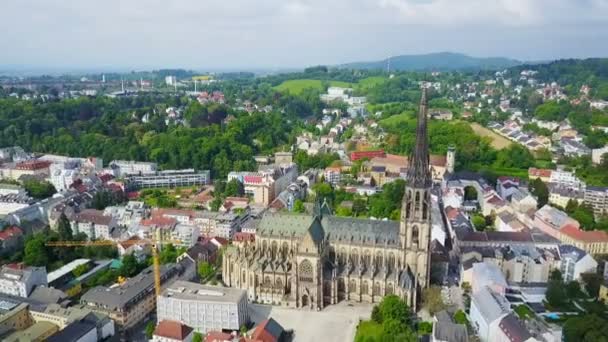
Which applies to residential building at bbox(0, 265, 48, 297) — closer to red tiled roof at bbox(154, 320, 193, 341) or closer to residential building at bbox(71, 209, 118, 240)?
red tiled roof at bbox(154, 320, 193, 341)

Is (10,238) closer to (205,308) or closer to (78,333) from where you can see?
(78,333)

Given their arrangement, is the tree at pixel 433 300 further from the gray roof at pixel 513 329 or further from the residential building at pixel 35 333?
the residential building at pixel 35 333

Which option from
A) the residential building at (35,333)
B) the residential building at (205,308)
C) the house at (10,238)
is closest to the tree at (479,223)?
the residential building at (205,308)

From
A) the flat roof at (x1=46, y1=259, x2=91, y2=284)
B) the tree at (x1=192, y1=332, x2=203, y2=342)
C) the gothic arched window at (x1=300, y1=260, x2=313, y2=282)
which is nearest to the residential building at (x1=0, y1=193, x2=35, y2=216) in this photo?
the flat roof at (x1=46, y1=259, x2=91, y2=284)

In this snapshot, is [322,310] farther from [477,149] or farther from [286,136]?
[286,136]

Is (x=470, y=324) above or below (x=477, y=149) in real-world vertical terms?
below

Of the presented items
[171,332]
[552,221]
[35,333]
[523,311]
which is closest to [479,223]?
[552,221]

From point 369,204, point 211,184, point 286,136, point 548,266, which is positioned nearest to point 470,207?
point 369,204
